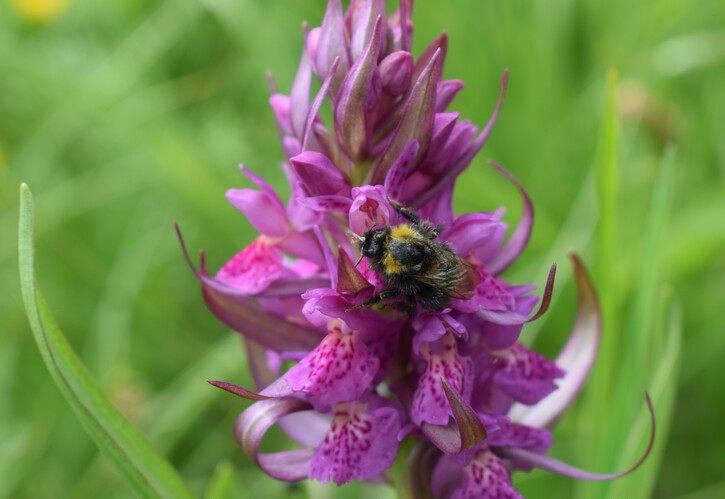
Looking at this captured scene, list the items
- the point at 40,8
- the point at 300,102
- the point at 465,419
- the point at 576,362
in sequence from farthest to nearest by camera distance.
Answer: the point at 40,8 < the point at 576,362 < the point at 300,102 < the point at 465,419

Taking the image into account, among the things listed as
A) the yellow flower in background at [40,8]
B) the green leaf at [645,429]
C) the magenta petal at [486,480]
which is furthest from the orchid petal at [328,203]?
the yellow flower in background at [40,8]

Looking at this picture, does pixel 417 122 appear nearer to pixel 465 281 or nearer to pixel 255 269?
pixel 465 281

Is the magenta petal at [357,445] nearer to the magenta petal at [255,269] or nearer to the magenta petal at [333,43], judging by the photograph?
the magenta petal at [255,269]

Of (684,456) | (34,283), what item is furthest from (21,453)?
(684,456)

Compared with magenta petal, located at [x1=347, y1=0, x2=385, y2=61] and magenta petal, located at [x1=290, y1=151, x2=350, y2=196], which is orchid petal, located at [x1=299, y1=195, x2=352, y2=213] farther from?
magenta petal, located at [x1=347, y1=0, x2=385, y2=61]

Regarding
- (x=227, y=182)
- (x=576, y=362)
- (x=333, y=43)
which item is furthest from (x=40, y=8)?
(x=576, y=362)

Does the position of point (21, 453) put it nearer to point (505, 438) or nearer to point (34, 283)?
point (34, 283)
